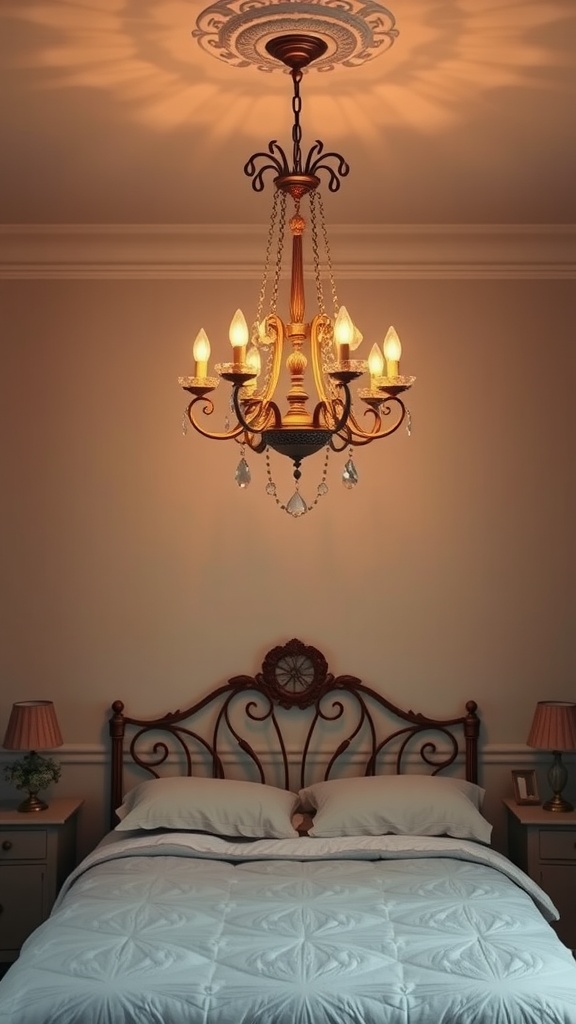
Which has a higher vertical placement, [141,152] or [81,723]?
[141,152]

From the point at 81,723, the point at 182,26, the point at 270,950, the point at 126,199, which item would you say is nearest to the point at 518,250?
the point at 126,199

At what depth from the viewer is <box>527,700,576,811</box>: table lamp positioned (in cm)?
422

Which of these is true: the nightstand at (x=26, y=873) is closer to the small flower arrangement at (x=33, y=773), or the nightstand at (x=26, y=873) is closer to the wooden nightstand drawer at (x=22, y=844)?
the wooden nightstand drawer at (x=22, y=844)

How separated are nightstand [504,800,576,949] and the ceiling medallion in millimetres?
2752

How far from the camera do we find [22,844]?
4176 millimetres

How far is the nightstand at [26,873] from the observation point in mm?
4141

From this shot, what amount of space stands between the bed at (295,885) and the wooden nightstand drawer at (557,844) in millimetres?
232

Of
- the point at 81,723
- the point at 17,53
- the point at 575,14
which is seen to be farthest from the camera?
the point at 81,723

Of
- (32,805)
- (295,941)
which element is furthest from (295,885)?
(32,805)

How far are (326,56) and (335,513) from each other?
6.82 ft

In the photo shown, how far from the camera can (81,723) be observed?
14.9 ft

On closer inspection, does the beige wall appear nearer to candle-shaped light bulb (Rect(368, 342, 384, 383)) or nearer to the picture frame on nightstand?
the picture frame on nightstand

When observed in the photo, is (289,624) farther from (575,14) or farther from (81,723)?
(575,14)

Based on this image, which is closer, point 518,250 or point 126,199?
point 126,199
